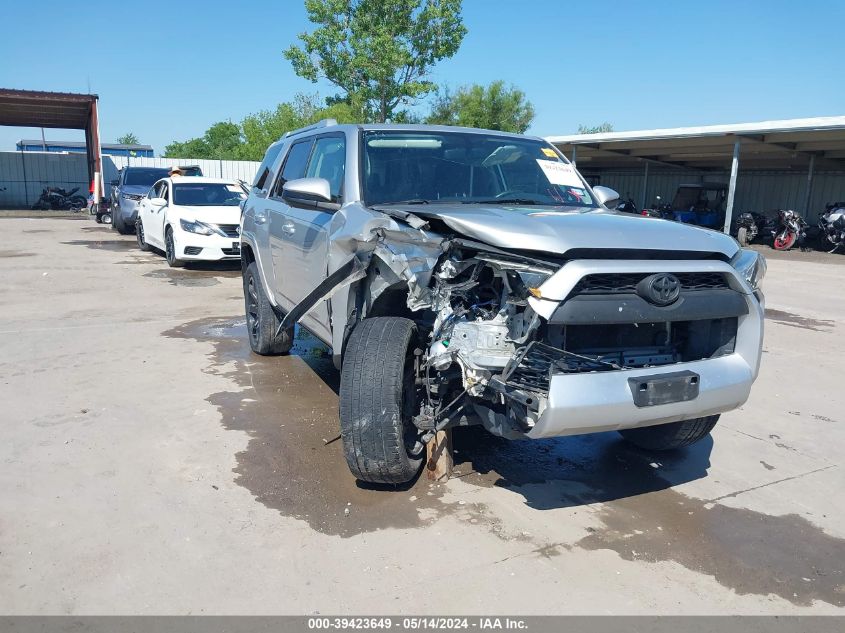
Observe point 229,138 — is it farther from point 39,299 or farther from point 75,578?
point 75,578

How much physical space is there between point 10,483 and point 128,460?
0.63m

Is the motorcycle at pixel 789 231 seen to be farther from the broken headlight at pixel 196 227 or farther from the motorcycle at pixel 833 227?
the broken headlight at pixel 196 227

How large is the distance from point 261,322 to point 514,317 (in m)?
3.73

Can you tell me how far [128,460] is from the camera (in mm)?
4219

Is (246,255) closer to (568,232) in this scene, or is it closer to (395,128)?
(395,128)

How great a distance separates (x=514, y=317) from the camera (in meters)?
3.23

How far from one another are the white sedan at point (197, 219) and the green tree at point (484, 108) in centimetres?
3075

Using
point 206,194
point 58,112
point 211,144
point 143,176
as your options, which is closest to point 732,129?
point 206,194

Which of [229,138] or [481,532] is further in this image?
[229,138]

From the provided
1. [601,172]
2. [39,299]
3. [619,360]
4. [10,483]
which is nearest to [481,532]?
[619,360]

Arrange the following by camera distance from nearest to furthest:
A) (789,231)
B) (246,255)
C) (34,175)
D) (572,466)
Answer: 1. (572,466)
2. (246,255)
3. (789,231)
4. (34,175)

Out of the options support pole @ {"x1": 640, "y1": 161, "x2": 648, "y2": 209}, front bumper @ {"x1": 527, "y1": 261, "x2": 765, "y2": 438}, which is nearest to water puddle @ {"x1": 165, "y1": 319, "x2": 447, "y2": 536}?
front bumper @ {"x1": 527, "y1": 261, "x2": 765, "y2": 438}

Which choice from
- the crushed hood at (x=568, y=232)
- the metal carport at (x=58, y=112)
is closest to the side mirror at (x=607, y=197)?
the crushed hood at (x=568, y=232)

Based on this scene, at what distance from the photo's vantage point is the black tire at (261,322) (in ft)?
20.8
